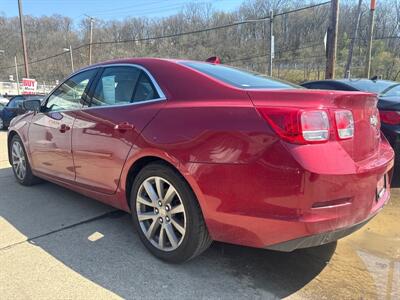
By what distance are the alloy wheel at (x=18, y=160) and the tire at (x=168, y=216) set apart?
259 cm

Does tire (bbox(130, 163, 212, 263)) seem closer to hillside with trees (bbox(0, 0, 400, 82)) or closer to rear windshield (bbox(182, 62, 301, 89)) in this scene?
rear windshield (bbox(182, 62, 301, 89))

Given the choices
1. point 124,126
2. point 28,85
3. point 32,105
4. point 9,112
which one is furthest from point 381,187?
point 28,85

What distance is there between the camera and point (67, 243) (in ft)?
10.8

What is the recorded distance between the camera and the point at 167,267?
2895 millimetres

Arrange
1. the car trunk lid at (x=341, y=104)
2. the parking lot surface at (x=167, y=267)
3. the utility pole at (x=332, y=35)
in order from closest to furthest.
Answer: the car trunk lid at (x=341, y=104)
the parking lot surface at (x=167, y=267)
the utility pole at (x=332, y=35)

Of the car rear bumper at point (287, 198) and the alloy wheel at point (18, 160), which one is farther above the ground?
the car rear bumper at point (287, 198)

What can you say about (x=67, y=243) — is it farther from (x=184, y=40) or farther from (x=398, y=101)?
(x=184, y=40)

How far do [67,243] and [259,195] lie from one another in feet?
6.13

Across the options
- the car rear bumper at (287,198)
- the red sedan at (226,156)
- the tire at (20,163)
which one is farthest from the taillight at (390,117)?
the tire at (20,163)

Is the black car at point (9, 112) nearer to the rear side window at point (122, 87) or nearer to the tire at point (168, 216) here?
the rear side window at point (122, 87)

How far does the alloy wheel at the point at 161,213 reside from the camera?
Answer: 283 centimetres

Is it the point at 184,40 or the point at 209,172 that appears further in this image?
the point at 184,40

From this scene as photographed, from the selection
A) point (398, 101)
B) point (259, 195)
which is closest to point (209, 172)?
point (259, 195)

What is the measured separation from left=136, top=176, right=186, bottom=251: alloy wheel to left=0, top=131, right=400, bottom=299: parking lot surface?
0.19 meters
